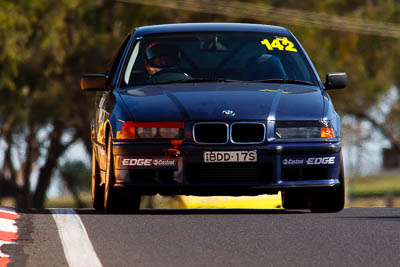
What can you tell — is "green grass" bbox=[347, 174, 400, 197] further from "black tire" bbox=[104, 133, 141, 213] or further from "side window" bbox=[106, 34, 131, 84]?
"black tire" bbox=[104, 133, 141, 213]

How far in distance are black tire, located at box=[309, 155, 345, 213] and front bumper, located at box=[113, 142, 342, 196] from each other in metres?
0.40

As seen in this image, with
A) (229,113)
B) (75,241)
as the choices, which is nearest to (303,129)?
(229,113)

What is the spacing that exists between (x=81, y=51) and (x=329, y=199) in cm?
2415

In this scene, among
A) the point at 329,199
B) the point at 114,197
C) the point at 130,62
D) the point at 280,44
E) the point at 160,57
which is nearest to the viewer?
the point at 114,197

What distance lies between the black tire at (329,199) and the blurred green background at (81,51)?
21510 millimetres

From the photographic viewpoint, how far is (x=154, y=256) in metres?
7.17

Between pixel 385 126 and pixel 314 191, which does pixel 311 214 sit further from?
pixel 385 126

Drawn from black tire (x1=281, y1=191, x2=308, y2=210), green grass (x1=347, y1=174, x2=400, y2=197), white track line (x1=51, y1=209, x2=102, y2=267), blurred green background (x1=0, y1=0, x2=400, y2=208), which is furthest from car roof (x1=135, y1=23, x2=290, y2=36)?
green grass (x1=347, y1=174, x2=400, y2=197)

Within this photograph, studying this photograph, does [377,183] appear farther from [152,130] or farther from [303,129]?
[152,130]

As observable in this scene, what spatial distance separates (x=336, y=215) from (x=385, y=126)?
109 feet

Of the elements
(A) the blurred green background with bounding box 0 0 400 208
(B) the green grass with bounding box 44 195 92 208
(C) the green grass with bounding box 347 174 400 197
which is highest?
(A) the blurred green background with bounding box 0 0 400 208

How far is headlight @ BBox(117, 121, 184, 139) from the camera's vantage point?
952cm

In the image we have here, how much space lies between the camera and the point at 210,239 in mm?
8031

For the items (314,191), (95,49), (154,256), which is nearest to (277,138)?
(314,191)
